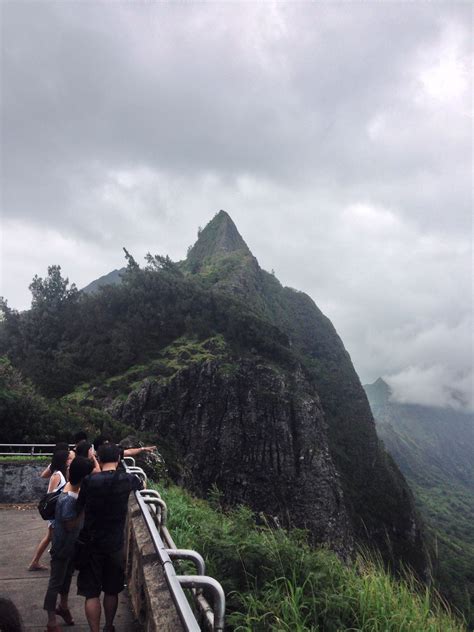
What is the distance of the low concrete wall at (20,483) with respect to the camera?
10.2 meters

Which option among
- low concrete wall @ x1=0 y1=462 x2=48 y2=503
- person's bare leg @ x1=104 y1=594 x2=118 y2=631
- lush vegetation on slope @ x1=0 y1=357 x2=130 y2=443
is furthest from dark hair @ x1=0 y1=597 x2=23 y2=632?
lush vegetation on slope @ x1=0 y1=357 x2=130 y2=443

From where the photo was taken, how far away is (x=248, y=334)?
2004 inches

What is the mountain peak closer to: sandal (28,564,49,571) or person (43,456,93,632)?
sandal (28,564,49,571)

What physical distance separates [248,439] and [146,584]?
3976cm

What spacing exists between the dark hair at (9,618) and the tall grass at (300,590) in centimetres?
187

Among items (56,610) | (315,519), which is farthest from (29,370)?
(56,610)

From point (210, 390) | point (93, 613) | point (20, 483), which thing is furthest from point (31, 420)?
point (210, 390)

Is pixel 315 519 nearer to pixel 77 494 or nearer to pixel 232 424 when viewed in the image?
pixel 232 424

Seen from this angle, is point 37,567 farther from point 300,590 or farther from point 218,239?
point 218,239

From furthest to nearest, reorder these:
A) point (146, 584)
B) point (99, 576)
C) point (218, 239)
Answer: point (218, 239) → point (99, 576) → point (146, 584)

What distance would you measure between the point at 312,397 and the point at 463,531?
389 feet

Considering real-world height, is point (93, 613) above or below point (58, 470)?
below

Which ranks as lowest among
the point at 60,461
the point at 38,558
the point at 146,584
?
the point at 38,558

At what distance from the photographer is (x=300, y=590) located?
12.4 ft
